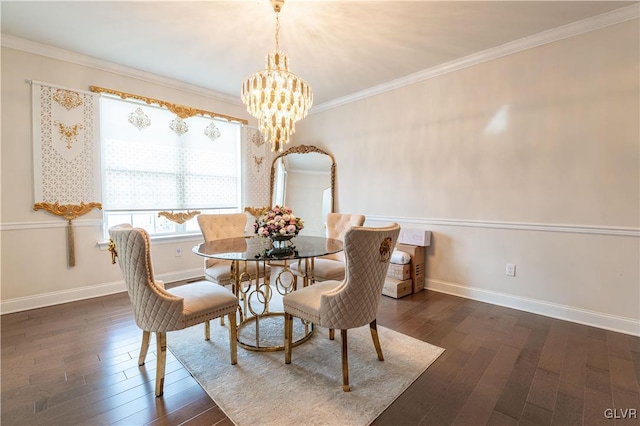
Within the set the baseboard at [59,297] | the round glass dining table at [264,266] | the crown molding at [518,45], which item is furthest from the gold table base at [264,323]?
the crown molding at [518,45]

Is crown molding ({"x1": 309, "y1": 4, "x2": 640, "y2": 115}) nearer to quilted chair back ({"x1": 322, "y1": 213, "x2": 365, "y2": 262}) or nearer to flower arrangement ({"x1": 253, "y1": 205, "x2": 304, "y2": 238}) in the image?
quilted chair back ({"x1": 322, "y1": 213, "x2": 365, "y2": 262})

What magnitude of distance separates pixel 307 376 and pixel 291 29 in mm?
2866

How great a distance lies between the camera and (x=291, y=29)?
102 inches

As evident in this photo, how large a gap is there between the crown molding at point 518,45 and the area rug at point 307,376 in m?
3.00

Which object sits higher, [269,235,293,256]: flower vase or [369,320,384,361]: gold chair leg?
[269,235,293,256]: flower vase

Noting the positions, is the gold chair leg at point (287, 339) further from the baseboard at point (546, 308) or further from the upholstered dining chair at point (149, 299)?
the baseboard at point (546, 308)

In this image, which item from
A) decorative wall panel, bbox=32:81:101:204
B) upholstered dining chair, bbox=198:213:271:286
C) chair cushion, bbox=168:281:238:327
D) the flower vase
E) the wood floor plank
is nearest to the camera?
the wood floor plank

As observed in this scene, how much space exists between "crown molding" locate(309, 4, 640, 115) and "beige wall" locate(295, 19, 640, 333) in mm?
55

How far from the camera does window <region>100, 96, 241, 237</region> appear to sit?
3.45 m

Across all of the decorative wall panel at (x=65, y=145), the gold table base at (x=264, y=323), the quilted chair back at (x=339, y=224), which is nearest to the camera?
the gold table base at (x=264, y=323)

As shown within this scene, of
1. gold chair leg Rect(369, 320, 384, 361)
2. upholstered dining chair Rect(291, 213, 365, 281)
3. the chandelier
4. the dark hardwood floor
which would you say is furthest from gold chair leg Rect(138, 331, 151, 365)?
the chandelier

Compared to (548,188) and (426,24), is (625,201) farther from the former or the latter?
(426,24)

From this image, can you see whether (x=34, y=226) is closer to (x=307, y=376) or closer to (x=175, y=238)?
(x=175, y=238)

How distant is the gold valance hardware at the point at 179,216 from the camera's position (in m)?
3.86
